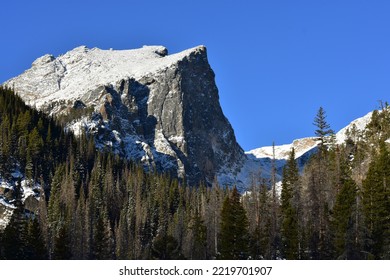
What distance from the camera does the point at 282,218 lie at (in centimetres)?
7831

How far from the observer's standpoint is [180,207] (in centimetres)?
14138

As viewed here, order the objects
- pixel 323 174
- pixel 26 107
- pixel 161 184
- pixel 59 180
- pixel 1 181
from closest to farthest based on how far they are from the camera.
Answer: pixel 323 174 < pixel 1 181 < pixel 59 180 < pixel 161 184 < pixel 26 107

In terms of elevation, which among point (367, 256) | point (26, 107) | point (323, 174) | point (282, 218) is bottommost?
point (367, 256)

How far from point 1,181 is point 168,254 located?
7355 centimetres

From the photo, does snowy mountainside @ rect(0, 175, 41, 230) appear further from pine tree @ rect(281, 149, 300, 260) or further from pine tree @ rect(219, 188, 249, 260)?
pine tree @ rect(219, 188, 249, 260)

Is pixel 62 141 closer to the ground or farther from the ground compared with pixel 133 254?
farther from the ground

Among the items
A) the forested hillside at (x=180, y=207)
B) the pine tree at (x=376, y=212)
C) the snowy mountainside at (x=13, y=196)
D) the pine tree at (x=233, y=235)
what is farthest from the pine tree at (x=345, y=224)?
the snowy mountainside at (x=13, y=196)

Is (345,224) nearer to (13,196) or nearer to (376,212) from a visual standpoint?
(376,212)

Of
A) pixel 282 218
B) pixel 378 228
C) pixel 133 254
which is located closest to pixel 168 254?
pixel 282 218

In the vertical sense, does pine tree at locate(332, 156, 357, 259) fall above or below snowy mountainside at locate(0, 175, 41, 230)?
below

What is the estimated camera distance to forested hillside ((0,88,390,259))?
64.9 m

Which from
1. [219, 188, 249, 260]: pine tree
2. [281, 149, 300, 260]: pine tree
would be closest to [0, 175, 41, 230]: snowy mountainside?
[281, 149, 300, 260]: pine tree

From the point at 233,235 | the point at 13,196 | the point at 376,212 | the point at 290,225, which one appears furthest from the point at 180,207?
the point at 376,212

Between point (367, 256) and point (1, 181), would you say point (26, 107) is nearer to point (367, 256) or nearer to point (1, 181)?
point (1, 181)
